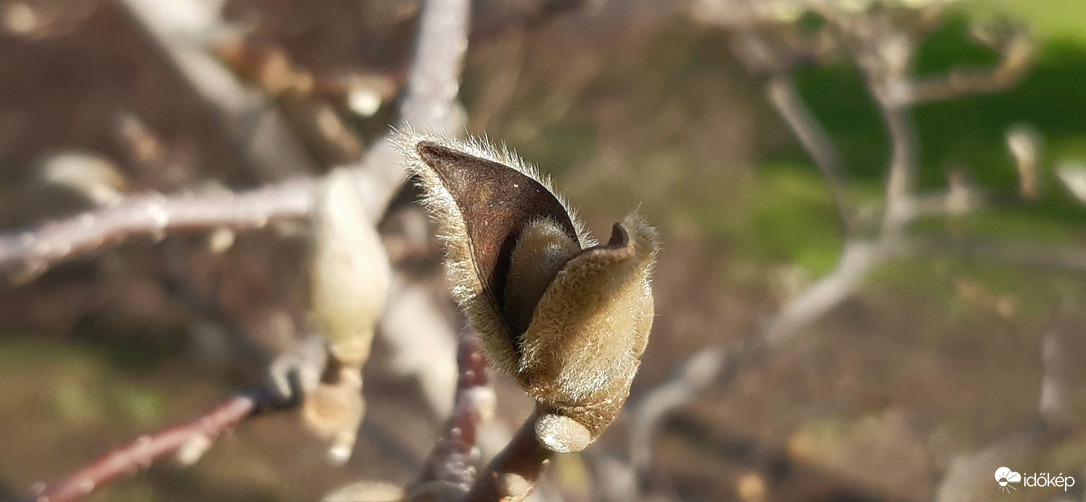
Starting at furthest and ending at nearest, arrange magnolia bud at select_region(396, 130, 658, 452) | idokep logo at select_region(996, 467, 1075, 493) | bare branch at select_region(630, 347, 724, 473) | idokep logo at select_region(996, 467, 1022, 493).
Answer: bare branch at select_region(630, 347, 724, 473) < idokep logo at select_region(996, 467, 1022, 493) < idokep logo at select_region(996, 467, 1075, 493) < magnolia bud at select_region(396, 130, 658, 452)

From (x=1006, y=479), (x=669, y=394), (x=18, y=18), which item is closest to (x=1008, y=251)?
(x=1006, y=479)

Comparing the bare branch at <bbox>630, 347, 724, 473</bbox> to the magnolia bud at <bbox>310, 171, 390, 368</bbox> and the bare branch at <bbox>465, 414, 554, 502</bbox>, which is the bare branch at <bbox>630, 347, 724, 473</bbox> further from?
the bare branch at <bbox>465, 414, 554, 502</bbox>

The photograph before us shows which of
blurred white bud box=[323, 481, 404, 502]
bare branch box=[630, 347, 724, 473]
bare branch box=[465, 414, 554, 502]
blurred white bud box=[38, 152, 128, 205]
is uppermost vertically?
blurred white bud box=[38, 152, 128, 205]

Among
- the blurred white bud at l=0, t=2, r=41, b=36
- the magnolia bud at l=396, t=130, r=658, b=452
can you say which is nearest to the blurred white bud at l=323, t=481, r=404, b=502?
the magnolia bud at l=396, t=130, r=658, b=452

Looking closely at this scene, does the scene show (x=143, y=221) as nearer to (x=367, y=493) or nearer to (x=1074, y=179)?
(x=367, y=493)

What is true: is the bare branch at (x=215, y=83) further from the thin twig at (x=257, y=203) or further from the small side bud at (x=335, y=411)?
the small side bud at (x=335, y=411)

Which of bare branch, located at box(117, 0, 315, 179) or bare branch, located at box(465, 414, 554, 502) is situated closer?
bare branch, located at box(465, 414, 554, 502)

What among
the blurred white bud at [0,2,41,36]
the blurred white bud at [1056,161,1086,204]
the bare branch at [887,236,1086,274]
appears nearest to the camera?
the blurred white bud at [1056,161,1086,204]
